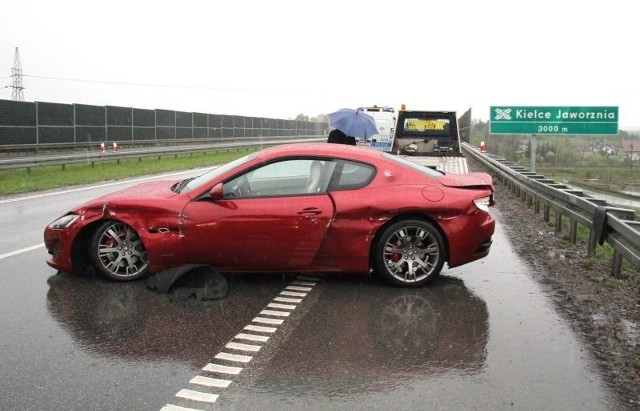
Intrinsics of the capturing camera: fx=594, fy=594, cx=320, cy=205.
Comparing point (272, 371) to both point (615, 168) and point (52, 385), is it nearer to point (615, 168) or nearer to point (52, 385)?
point (52, 385)

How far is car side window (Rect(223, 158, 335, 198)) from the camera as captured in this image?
6.05 metres

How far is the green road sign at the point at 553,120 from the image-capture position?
680 inches

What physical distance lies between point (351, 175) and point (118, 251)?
2523mm

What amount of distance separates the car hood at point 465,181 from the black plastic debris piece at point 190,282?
2.58m

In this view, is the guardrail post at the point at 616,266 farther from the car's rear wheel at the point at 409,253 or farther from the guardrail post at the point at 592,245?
the car's rear wheel at the point at 409,253

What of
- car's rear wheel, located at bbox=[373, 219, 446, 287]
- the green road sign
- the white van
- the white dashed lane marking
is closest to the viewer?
the white dashed lane marking

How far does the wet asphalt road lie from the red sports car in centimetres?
29

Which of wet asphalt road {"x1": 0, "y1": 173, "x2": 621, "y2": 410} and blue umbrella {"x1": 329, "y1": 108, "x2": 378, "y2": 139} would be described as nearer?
wet asphalt road {"x1": 0, "y1": 173, "x2": 621, "y2": 410}

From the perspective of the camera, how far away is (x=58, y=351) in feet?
14.2

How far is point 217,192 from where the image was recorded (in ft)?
19.1

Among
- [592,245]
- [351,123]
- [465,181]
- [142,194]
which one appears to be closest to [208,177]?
[142,194]

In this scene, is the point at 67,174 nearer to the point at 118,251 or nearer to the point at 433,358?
the point at 118,251

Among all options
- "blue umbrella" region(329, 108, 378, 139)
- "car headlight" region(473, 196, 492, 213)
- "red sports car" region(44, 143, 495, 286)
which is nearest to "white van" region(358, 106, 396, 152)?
"blue umbrella" region(329, 108, 378, 139)

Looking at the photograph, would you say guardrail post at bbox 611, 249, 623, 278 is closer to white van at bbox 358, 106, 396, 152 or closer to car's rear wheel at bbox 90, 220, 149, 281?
car's rear wheel at bbox 90, 220, 149, 281
